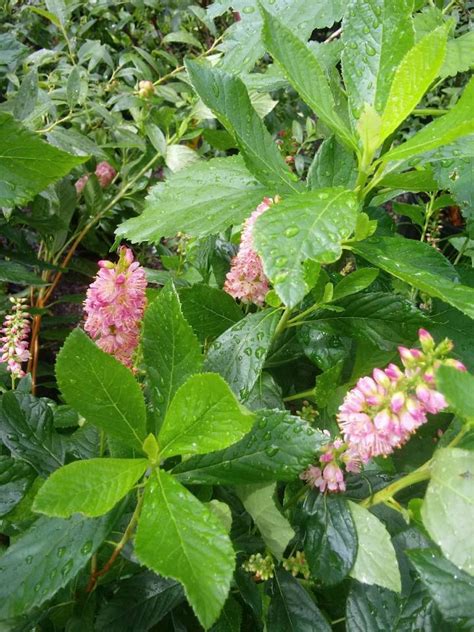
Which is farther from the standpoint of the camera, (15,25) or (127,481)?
(15,25)

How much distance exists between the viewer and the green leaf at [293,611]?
2.24ft

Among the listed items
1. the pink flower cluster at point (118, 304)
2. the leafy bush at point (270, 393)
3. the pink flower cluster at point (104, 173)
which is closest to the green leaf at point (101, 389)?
the leafy bush at point (270, 393)

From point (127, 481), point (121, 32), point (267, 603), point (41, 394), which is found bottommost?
point (41, 394)

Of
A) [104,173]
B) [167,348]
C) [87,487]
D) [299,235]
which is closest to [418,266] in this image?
[299,235]

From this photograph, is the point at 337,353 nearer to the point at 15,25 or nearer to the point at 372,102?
the point at 372,102

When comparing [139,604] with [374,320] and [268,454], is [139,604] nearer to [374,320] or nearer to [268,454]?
[268,454]

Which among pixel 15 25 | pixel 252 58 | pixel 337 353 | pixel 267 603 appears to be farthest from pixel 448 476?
pixel 15 25

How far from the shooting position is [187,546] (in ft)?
1.56

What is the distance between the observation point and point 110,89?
1.52 metres

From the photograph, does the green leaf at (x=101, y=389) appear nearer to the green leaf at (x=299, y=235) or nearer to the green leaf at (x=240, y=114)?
the green leaf at (x=299, y=235)

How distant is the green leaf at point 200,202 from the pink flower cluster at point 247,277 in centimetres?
3

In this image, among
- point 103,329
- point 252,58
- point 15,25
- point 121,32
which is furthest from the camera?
point 121,32

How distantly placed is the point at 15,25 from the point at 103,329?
153 centimetres

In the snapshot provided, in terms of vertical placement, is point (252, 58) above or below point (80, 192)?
above
